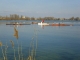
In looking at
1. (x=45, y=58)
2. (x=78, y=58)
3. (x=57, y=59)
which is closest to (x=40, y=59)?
(x=45, y=58)

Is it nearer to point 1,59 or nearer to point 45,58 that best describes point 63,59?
point 45,58

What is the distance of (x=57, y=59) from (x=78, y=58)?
4.01 feet

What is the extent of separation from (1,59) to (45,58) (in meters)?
2.30

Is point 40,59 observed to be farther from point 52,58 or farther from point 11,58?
point 11,58

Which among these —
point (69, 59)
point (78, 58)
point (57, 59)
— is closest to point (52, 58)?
point (57, 59)

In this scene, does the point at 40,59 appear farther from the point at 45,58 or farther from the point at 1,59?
the point at 1,59

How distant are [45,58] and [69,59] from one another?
4.24 ft

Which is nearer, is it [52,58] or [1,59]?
[1,59]

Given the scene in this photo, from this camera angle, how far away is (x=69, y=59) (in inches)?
325

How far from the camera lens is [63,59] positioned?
8.18m

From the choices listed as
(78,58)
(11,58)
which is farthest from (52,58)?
(11,58)

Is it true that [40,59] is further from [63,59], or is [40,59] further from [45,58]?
[63,59]

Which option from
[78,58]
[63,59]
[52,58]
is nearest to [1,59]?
[52,58]

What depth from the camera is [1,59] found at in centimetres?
779
